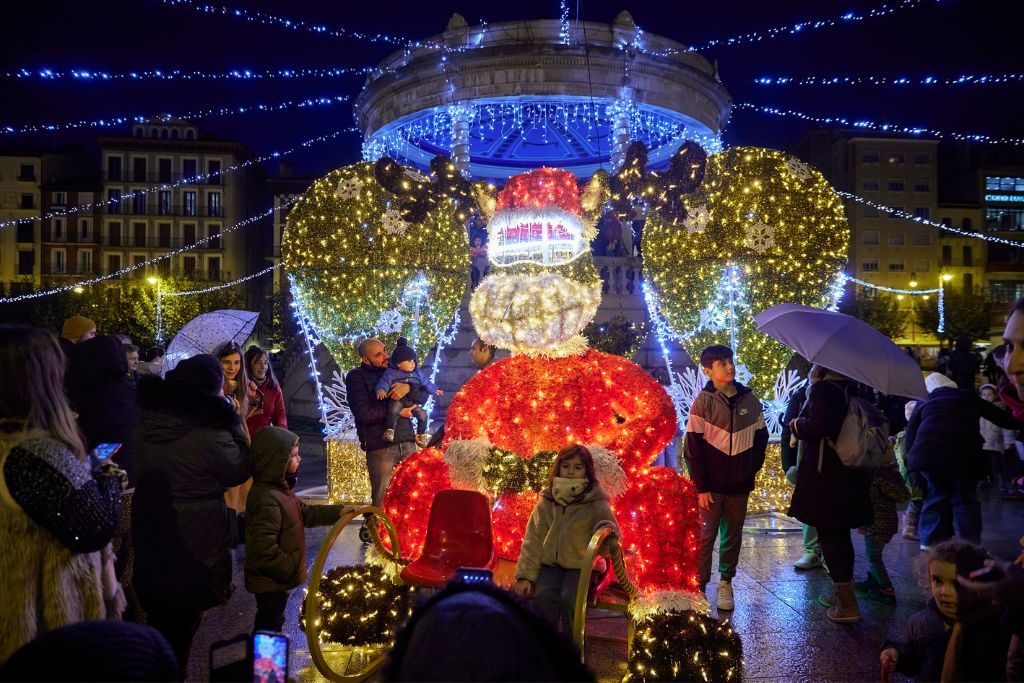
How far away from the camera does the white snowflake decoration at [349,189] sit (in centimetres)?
875

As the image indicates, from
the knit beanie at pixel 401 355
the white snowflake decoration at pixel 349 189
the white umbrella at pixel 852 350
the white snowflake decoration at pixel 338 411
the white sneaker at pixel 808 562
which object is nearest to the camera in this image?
the white umbrella at pixel 852 350

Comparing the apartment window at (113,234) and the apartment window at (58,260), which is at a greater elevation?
the apartment window at (113,234)

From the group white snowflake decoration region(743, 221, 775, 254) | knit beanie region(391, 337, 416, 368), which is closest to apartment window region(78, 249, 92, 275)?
knit beanie region(391, 337, 416, 368)

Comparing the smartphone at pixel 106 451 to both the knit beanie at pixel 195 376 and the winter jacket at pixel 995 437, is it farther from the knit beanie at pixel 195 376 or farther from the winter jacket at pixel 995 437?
the winter jacket at pixel 995 437

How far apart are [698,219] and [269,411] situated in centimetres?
481

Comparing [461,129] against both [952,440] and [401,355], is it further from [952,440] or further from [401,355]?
[952,440]

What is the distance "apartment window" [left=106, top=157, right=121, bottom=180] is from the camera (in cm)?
5599

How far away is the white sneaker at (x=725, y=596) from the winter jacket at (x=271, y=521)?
2.98m

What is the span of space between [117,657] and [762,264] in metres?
7.52

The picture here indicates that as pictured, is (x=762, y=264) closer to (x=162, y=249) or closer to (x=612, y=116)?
(x=612, y=116)

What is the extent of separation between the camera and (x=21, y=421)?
8.05 feet

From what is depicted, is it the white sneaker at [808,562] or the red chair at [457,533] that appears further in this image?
the white sneaker at [808,562]

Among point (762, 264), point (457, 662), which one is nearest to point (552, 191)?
point (762, 264)

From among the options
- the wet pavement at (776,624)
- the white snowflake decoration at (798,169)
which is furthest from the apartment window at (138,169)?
the white snowflake decoration at (798,169)
